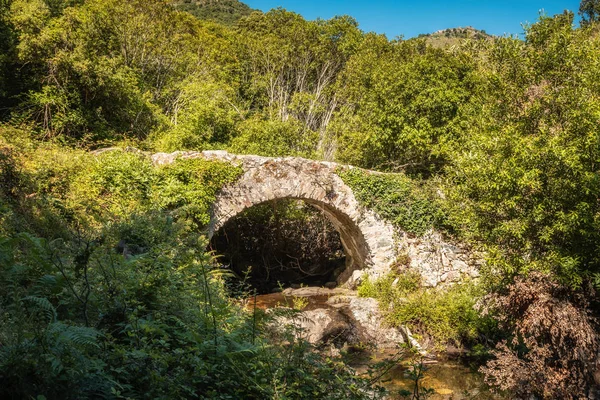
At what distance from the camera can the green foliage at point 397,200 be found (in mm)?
12672

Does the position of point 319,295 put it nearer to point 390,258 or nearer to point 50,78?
point 390,258

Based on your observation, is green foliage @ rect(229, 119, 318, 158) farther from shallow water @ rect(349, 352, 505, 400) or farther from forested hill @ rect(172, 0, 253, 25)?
forested hill @ rect(172, 0, 253, 25)

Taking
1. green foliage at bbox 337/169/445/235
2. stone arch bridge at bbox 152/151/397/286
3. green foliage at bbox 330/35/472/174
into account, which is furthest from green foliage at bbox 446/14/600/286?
green foliage at bbox 330/35/472/174

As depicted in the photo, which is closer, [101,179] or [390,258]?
[101,179]

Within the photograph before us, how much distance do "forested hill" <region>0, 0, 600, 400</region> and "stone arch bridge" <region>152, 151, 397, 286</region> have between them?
0.35 meters

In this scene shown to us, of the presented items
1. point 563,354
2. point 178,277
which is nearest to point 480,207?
point 563,354

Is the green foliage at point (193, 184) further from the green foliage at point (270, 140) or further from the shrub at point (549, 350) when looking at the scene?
the shrub at point (549, 350)

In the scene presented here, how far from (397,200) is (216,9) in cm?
3755

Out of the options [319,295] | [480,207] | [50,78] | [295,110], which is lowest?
[319,295]

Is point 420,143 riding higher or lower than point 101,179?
higher

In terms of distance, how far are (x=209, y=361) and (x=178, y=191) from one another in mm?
7601

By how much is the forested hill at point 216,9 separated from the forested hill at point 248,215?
24.1 meters

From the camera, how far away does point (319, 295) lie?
14141mm

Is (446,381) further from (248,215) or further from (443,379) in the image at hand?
(248,215)
